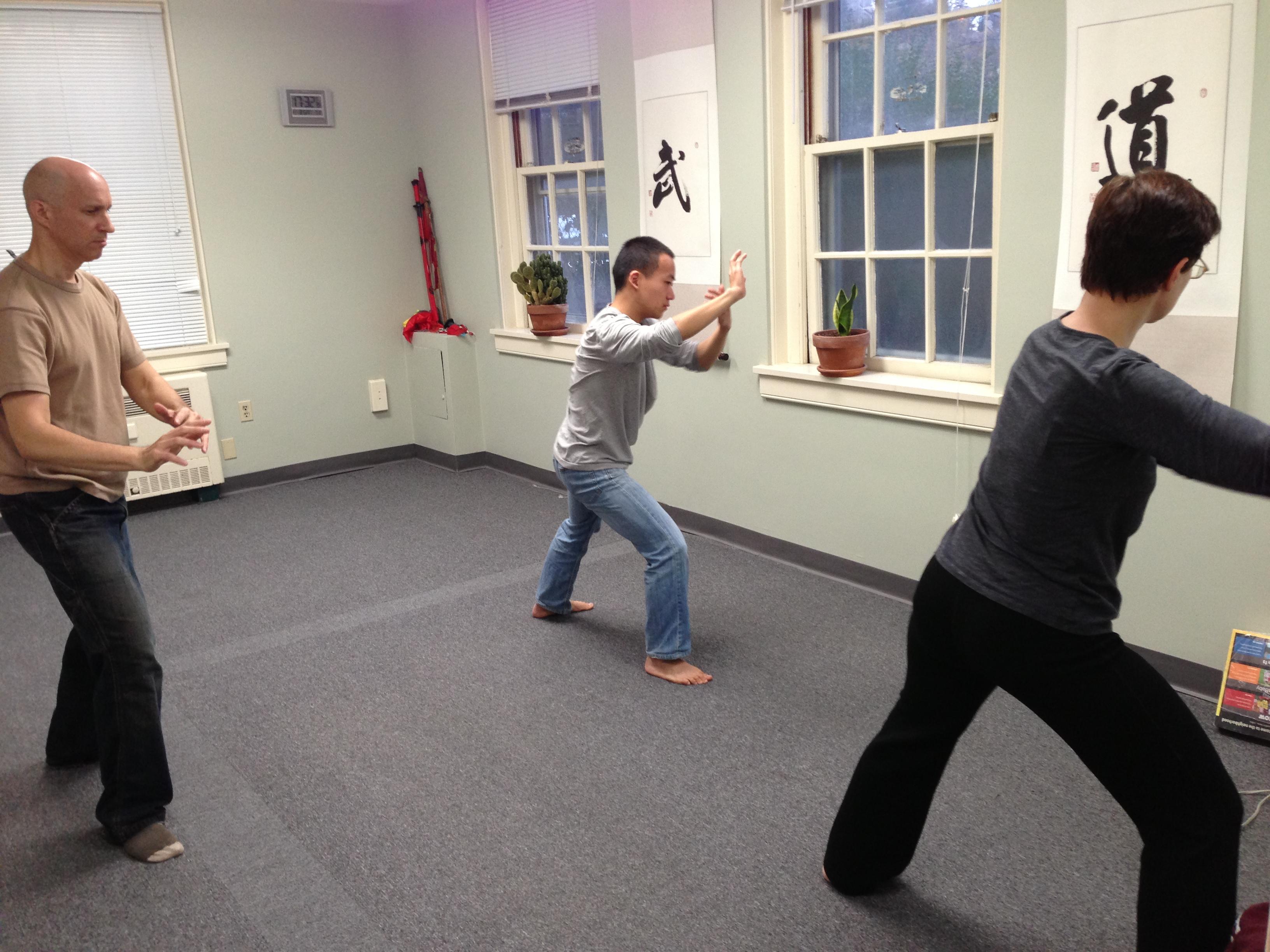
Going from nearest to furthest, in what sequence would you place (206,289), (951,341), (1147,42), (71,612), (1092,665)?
(1092,665)
(71,612)
(1147,42)
(951,341)
(206,289)

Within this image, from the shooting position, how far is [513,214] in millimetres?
5441

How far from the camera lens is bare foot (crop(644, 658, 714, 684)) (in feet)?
Result: 10.1

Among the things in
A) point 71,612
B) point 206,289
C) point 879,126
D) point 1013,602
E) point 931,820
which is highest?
point 879,126

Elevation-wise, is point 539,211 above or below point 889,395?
above

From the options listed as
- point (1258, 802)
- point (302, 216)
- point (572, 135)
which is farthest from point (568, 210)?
→ point (1258, 802)

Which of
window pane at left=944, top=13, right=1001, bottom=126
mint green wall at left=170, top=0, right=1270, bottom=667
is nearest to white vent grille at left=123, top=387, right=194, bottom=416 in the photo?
mint green wall at left=170, top=0, right=1270, bottom=667

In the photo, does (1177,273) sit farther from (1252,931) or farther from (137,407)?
(137,407)

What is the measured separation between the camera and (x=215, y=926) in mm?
2084

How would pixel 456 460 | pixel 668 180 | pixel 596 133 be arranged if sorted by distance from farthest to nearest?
pixel 456 460, pixel 596 133, pixel 668 180

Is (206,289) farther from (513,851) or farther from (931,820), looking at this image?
(931,820)

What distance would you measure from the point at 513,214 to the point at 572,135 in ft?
1.91

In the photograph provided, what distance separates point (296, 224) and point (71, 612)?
3.71 metres

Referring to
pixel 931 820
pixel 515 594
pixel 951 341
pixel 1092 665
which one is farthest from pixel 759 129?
pixel 1092 665

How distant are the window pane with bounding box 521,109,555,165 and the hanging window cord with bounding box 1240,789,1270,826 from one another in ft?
13.1
